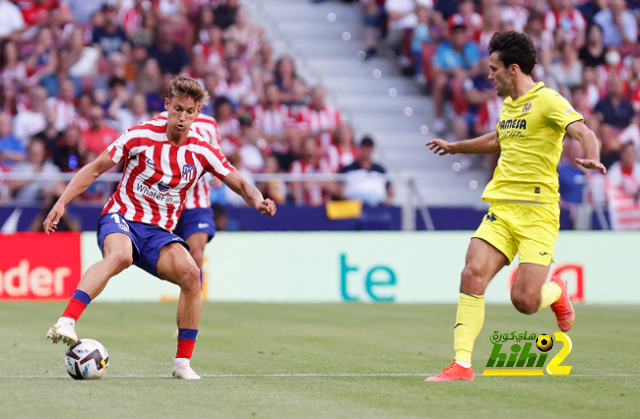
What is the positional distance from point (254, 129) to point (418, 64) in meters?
5.21

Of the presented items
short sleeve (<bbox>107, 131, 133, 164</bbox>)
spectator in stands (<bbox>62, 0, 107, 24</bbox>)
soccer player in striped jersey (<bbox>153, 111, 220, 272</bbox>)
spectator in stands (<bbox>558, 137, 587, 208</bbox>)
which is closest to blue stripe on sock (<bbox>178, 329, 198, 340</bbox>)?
short sleeve (<bbox>107, 131, 133, 164</bbox>)

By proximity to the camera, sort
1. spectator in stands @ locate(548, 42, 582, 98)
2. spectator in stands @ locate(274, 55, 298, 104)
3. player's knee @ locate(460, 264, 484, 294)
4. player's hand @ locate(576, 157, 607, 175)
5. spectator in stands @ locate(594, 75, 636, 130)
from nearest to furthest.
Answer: player's hand @ locate(576, 157, 607, 175)
player's knee @ locate(460, 264, 484, 294)
spectator in stands @ locate(274, 55, 298, 104)
spectator in stands @ locate(594, 75, 636, 130)
spectator in stands @ locate(548, 42, 582, 98)

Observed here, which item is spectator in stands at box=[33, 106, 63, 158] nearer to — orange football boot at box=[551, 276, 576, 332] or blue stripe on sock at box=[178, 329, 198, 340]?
blue stripe on sock at box=[178, 329, 198, 340]

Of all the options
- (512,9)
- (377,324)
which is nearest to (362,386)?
(377,324)

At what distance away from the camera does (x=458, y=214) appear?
1502 centimetres

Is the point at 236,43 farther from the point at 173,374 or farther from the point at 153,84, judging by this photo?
the point at 173,374

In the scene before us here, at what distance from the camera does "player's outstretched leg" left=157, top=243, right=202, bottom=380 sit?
6.45 m

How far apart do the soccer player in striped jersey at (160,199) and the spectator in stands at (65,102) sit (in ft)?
31.8

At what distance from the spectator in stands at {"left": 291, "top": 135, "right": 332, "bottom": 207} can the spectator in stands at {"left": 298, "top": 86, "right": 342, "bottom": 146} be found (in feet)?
3.24

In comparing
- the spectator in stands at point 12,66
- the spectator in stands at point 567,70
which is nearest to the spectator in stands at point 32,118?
the spectator in stands at point 12,66

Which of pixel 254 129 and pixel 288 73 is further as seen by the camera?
pixel 288 73

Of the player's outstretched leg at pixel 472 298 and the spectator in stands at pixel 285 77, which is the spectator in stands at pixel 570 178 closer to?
the spectator in stands at pixel 285 77

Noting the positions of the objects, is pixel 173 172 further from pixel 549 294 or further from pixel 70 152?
pixel 70 152

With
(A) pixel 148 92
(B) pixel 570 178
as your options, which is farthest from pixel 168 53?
(B) pixel 570 178
